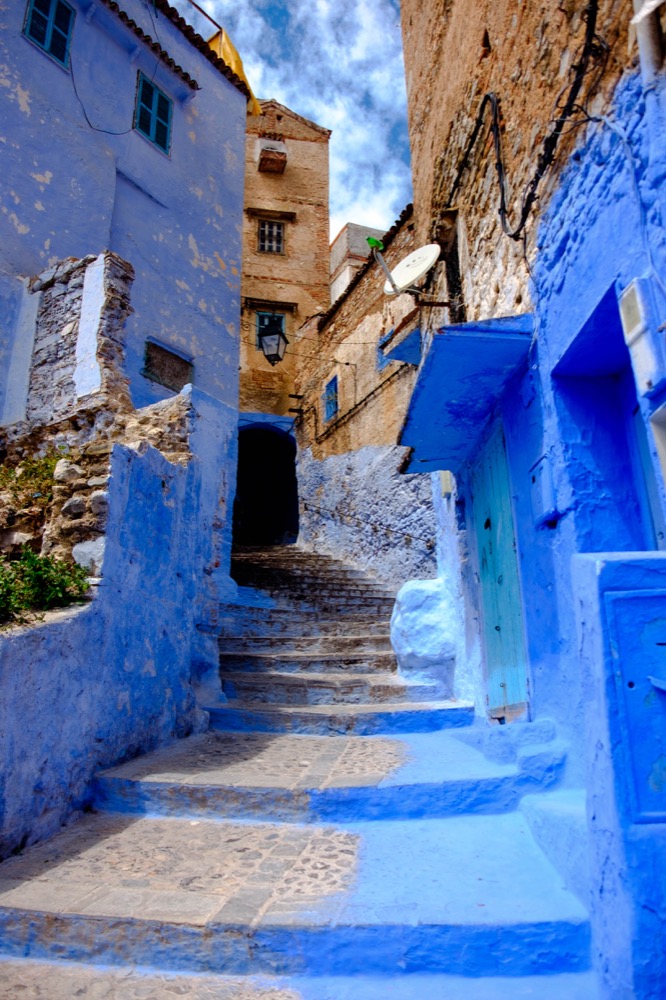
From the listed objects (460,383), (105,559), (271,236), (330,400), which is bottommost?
(105,559)

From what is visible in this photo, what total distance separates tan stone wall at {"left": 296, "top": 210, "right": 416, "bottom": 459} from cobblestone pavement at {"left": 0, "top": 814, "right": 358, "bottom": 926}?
29.0 ft

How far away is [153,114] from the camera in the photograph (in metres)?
10.4

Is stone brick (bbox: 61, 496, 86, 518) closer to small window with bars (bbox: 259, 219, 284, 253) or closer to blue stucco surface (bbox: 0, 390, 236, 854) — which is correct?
blue stucco surface (bbox: 0, 390, 236, 854)

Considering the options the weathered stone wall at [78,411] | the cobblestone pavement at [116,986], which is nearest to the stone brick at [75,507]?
the weathered stone wall at [78,411]

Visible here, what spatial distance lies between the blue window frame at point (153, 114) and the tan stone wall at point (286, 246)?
745cm

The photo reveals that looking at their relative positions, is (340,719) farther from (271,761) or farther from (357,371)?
(357,371)

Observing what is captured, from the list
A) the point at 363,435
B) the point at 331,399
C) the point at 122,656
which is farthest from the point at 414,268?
the point at 331,399

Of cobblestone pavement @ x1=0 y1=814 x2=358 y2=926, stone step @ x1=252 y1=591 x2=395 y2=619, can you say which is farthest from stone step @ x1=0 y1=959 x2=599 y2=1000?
stone step @ x1=252 y1=591 x2=395 y2=619

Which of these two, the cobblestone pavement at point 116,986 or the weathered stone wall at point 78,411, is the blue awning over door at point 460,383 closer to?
the weathered stone wall at point 78,411

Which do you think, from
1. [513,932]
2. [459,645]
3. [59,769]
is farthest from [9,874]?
[459,645]

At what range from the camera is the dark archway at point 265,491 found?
61.2ft

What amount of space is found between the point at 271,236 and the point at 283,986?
66.7 ft

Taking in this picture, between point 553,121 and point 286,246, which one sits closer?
point 553,121

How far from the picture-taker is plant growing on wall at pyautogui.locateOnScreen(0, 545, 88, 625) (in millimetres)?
3303
